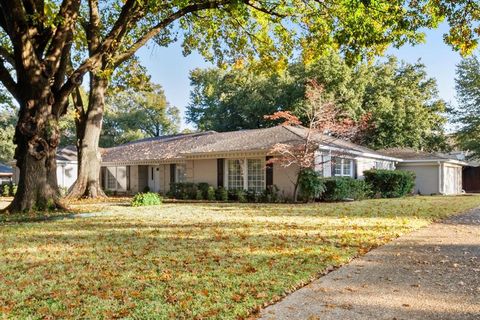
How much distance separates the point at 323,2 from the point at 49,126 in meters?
10.3

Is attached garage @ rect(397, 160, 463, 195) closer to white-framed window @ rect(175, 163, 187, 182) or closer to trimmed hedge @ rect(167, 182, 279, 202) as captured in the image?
trimmed hedge @ rect(167, 182, 279, 202)

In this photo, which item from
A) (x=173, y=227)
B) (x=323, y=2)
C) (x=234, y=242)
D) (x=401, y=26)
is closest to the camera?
(x=234, y=242)

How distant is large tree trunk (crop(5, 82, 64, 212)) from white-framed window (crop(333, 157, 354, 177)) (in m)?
13.3

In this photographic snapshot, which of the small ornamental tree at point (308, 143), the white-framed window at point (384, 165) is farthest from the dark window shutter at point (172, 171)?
the white-framed window at point (384, 165)

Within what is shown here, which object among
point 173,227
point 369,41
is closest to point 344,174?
point 369,41

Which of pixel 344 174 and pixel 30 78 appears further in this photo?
pixel 344 174

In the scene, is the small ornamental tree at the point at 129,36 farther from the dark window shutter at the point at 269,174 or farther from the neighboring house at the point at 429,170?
the neighboring house at the point at 429,170

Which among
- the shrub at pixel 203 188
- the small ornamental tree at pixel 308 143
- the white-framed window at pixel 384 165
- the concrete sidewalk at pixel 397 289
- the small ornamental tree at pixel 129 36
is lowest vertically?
the concrete sidewalk at pixel 397 289

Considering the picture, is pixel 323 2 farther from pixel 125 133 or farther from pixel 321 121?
pixel 125 133

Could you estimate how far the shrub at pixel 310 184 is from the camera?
18.3 metres

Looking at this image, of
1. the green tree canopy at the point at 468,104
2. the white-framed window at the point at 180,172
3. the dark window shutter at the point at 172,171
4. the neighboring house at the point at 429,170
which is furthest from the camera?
the green tree canopy at the point at 468,104

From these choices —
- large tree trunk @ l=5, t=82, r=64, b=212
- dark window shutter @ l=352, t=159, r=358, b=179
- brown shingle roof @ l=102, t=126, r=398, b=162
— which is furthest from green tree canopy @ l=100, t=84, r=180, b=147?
large tree trunk @ l=5, t=82, r=64, b=212

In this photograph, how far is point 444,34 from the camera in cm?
1077

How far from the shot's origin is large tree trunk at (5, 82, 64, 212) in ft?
43.1
